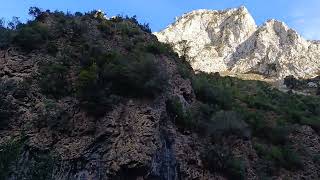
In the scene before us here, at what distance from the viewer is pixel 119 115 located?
23500 millimetres

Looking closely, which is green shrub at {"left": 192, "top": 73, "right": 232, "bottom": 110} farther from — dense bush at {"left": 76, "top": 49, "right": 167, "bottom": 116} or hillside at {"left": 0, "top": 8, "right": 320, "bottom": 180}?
dense bush at {"left": 76, "top": 49, "right": 167, "bottom": 116}

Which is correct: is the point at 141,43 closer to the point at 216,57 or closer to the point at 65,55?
the point at 65,55

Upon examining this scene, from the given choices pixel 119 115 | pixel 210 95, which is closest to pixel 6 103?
pixel 119 115

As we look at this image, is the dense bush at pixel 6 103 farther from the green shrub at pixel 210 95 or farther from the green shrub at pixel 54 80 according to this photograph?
the green shrub at pixel 210 95

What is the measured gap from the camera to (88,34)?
30.0m

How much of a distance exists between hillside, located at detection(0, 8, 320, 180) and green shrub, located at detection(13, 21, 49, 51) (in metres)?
0.06

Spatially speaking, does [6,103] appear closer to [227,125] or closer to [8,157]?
[8,157]

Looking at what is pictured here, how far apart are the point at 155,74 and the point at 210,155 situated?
4.84 m

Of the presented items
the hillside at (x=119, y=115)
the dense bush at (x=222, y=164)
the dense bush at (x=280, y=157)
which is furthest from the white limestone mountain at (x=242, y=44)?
the dense bush at (x=222, y=164)

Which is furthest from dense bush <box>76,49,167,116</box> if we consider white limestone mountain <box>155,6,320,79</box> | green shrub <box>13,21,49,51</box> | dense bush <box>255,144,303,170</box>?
white limestone mountain <box>155,6,320,79</box>

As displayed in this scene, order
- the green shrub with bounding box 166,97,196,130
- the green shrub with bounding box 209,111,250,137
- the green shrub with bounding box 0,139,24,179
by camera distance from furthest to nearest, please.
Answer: the green shrub with bounding box 209,111,250,137, the green shrub with bounding box 166,97,196,130, the green shrub with bounding box 0,139,24,179

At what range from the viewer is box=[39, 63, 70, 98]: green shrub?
80.9 ft

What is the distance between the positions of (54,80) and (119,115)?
4.07 m

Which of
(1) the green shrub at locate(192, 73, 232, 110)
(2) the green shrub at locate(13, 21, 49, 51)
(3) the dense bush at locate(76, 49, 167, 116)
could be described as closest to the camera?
(3) the dense bush at locate(76, 49, 167, 116)
